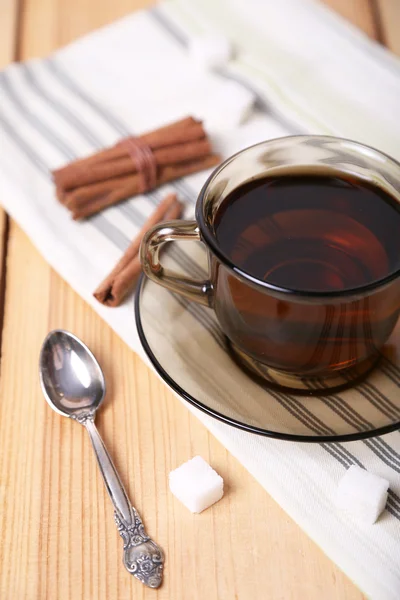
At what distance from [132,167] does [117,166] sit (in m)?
0.02

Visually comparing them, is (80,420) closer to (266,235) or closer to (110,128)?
(266,235)

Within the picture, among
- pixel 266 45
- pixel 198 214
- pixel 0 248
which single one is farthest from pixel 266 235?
pixel 266 45

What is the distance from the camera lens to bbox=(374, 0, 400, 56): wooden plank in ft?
4.09

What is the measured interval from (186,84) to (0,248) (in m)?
0.40

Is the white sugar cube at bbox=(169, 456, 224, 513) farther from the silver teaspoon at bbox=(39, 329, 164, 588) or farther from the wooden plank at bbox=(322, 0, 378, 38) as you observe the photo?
the wooden plank at bbox=(322, 0, 378, 38)

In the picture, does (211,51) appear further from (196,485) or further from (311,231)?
(196,485)

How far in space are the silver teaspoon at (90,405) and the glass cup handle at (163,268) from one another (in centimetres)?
13

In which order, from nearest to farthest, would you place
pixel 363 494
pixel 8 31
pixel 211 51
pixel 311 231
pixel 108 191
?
pixel 363 494 < pixel 311 231 < pixel 108 191 < pixel 211 51 < pixel 8 31

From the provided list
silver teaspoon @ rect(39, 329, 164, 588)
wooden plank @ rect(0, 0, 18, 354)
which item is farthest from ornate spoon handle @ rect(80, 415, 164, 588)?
wooden plank @ rect(0, 0, 18, 354)

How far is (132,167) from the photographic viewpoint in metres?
1.00

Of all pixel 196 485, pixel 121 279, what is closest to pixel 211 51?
pixel 121 279

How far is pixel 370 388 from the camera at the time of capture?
741 mm

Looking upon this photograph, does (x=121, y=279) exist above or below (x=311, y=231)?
below

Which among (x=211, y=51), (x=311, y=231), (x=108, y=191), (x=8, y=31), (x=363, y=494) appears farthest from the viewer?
(x=8, y=31)
